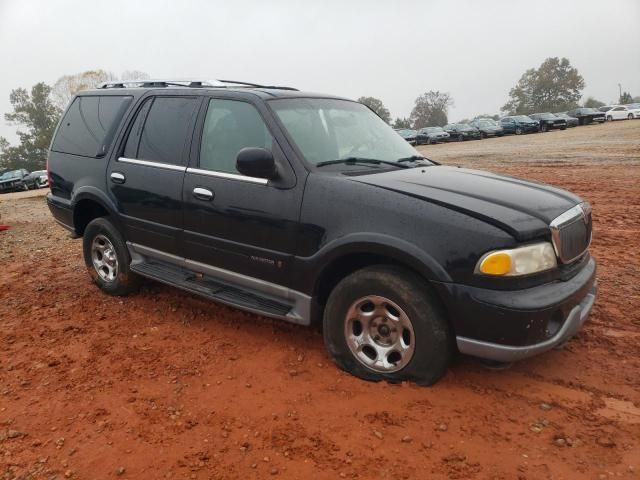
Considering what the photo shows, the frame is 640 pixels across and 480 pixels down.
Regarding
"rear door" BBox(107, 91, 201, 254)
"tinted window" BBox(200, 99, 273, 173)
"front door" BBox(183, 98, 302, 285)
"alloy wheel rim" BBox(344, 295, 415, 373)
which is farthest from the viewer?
"rear door" BBox(107, 91, 201, 254)

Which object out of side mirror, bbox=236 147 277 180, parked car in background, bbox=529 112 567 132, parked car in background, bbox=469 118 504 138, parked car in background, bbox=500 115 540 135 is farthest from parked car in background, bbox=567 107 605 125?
side mirror, bbox=236 147 277 180

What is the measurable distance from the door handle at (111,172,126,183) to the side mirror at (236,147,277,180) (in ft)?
5.56

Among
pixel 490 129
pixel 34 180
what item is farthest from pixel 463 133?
pixel 34 180

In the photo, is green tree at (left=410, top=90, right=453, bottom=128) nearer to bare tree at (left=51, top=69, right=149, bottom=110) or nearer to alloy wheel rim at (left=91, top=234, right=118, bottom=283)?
bare tree at (left=51, top=69, right=149, bottom=110)

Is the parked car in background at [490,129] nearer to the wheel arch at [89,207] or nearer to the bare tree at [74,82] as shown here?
the wheel arch at [89,207]

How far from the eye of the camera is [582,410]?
9.71 feet

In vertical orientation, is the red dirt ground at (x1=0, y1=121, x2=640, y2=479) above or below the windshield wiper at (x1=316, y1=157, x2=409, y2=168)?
below

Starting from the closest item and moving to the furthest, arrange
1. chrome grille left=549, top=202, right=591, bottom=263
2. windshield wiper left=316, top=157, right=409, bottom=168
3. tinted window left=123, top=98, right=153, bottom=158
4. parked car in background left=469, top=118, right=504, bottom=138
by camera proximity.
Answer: chrome grille left=549, top=202, right=591, bottom=263 < windshield wiper left=316, top=157, right=409, bottom=168 < tinted window left=123, top=98, right=153, bottom=158 < parked car in background left=469, top=118, right=504, bottom=138

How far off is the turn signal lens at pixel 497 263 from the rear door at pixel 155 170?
244 cm

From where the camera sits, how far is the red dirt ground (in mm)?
2607

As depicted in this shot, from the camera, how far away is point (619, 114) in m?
42.0

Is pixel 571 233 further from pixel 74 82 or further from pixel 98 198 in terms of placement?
pixel 74 82

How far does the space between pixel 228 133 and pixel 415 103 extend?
94.9 m

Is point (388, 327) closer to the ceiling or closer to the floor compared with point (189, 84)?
closer to the floor
